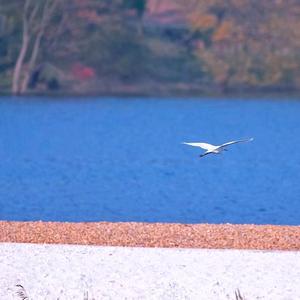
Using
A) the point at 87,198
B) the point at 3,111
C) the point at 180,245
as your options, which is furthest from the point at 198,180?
the point at 3,111

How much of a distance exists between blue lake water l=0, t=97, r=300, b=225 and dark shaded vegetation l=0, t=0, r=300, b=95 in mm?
6283

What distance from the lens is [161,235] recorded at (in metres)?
10.7

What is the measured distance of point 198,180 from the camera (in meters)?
24.8

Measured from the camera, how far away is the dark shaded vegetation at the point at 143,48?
57.3m

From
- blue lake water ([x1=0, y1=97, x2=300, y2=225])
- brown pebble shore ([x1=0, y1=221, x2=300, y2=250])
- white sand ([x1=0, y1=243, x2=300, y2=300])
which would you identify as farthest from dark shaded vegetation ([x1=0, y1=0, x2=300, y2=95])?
white sand ([x1=0, y1=243, x2=300, y2=300])

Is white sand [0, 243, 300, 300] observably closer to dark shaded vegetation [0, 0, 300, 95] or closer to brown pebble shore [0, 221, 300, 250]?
brown pebble shore [0, 221, 300, 250]

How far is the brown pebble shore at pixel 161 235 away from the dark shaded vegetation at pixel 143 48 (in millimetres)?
45113

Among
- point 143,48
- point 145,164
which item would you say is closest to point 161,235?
point 145,164

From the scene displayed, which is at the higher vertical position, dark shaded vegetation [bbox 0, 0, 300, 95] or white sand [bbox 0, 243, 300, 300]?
white sand [bbox 0, 243, 300, 300]

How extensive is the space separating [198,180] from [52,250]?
49.5 feet

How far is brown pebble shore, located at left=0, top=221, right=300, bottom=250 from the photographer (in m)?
10.3

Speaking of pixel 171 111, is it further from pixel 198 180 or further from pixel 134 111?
pixel 198 180

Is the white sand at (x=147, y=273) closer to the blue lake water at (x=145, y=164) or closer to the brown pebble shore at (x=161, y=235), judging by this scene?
the brown pebble shore at (x=161, y=235)

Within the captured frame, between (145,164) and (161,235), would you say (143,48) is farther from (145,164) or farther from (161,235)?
(161,235)
